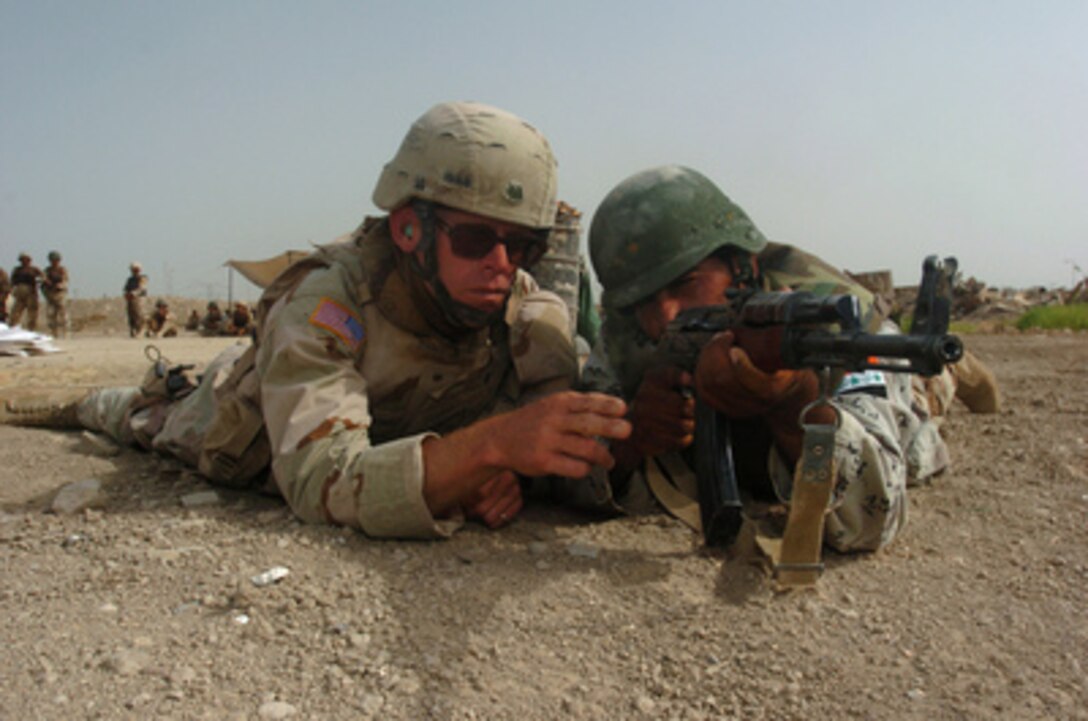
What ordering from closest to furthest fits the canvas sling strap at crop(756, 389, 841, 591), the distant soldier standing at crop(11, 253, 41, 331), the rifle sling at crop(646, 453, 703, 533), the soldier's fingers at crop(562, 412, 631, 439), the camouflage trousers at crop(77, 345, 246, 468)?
the canvas sling strap at crop(756, 389, 841, 591)
the soldier's fingers at crop(562, 412, 631, 439)
the rifle sling at crop(646, 453, 703, 533)
the camouflage trousers at crop(77, 345, 246, 468)
the distant soldier standing at crop(11, 253, 41, 331)

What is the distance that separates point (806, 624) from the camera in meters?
2.03

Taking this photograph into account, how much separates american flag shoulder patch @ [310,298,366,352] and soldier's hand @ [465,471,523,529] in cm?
68

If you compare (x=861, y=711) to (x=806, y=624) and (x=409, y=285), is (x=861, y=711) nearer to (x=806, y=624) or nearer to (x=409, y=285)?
(x=806, y=624)

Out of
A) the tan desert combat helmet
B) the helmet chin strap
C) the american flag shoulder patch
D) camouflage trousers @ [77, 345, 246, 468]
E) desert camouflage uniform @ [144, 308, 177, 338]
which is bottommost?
desert camouflage uniform @ [144, 308, 177, 338]

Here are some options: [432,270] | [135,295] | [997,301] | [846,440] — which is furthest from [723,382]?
[997,301]

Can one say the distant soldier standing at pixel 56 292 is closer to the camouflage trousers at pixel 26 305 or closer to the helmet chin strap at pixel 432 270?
the camouflage trousers at pixel 26 305

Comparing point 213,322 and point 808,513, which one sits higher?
point 808,513

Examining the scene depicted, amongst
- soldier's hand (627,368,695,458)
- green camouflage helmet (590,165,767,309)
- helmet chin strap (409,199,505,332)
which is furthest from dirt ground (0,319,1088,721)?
green camouflage helmet (590,165,767,309)

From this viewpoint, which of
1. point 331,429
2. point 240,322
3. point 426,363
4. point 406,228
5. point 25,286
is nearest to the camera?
point 331,429

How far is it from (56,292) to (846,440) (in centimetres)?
2056

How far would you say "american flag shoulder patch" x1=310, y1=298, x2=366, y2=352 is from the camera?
2.83m

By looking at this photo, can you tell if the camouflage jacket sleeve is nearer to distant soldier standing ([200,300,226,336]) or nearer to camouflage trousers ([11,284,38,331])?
camouflage trousers ([11,284,38,331])

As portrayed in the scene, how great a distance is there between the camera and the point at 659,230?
3.06 meters

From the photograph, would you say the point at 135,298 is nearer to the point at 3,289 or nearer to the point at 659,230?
the point at 3,289
